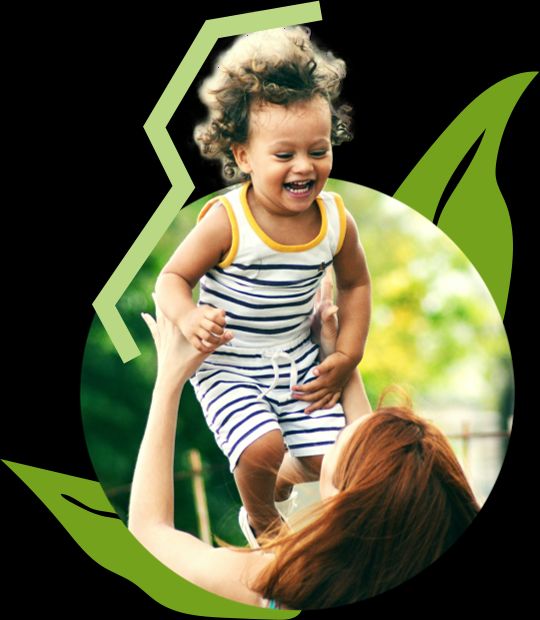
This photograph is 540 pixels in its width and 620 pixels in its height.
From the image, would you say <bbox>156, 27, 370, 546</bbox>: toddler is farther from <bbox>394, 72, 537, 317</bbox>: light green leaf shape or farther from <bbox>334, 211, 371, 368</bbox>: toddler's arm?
<bbox>394, 72, 537, 317</bbox>: light green leaf shape

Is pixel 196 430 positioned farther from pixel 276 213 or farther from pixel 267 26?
pixel 267 26

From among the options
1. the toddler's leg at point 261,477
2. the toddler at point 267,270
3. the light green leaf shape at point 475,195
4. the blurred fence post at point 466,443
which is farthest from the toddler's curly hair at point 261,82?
the blurred fence post at point 466,443

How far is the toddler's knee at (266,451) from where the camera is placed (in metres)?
3.13

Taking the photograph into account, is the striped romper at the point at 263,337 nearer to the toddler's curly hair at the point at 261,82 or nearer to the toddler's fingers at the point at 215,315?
the toddler's fingers at the point at 215,315

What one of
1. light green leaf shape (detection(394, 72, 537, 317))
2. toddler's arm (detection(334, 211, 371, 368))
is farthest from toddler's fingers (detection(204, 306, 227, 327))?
light green leaf shape (detection(394, 72, 537, 317))

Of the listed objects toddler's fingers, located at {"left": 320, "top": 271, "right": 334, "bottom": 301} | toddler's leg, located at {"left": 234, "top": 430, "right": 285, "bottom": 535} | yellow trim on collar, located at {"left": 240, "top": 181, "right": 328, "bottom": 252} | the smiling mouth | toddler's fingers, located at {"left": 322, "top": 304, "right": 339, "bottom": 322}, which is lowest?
toddler's leg, located at {"left": 234, "top": 430, "right": 285, "bottom": 535}

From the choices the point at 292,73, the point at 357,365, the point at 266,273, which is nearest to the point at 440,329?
the point at 357,365

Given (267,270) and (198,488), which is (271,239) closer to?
(267,270)

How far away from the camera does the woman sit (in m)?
2.99

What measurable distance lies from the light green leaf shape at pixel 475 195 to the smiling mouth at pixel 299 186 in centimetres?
74

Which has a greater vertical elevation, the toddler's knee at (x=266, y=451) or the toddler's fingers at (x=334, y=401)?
the toddler's fingers at (x=334, y=401)

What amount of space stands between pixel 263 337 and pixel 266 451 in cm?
30

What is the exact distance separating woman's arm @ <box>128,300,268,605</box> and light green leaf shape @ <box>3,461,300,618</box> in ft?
0.25

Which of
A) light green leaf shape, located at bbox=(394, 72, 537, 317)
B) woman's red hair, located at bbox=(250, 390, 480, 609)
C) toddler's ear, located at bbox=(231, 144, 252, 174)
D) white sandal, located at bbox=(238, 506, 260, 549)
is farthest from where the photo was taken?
light green leaf shape, located at bbox=(394, 72, 537, 317)
